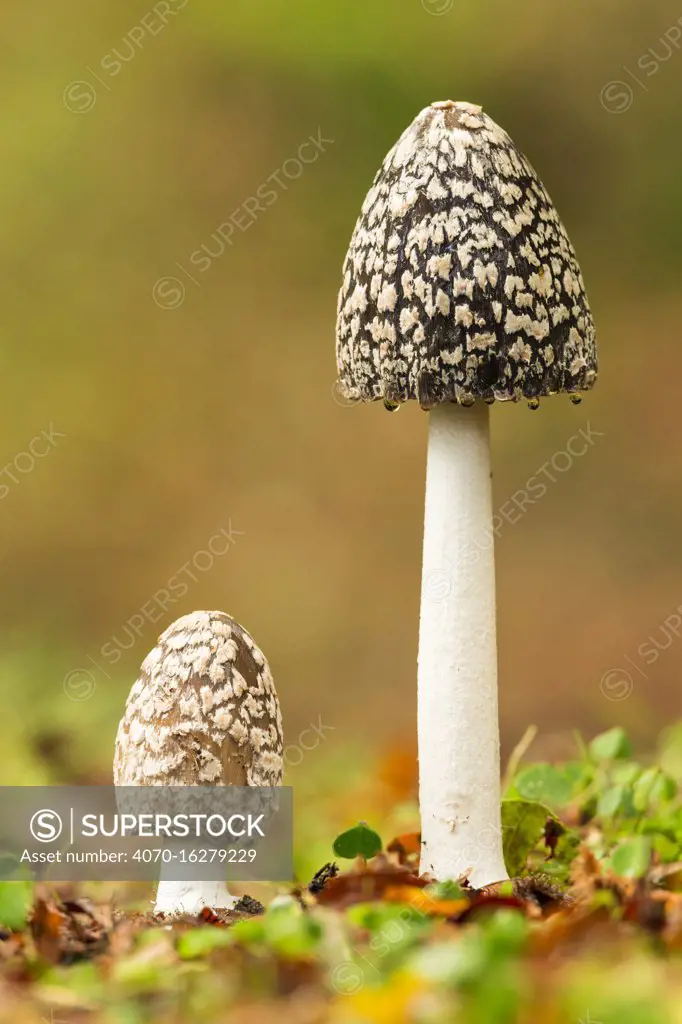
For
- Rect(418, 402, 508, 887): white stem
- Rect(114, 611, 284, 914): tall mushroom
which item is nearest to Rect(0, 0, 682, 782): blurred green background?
Rect(418, 402, 508, 887): white stem

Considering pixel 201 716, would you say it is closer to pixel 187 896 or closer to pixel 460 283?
pixel 187 896

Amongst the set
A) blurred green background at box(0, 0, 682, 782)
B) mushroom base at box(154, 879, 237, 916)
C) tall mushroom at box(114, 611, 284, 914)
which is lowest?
mushroom base at box(154, 879, 237, 916)

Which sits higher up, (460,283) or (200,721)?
(460,283)

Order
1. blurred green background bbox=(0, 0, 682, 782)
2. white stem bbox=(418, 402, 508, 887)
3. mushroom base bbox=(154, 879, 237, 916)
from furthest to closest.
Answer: blurred green background bbox=(0, 0, 682, 782)
white stem bbox=(418, 402, 508, 887)
mushroom base bbox=(154, 879, 237, 916)

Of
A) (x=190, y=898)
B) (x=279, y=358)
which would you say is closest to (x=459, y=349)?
(x=190, y=898)

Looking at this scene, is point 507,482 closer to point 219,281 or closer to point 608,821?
point 219,281

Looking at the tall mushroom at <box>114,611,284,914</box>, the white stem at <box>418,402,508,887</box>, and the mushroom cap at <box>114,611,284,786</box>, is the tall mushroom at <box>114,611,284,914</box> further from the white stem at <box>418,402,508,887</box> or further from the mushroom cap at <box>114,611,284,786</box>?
the white stem at <box>418,402,508,887</box>

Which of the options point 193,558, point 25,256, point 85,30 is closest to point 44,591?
point 193,558
